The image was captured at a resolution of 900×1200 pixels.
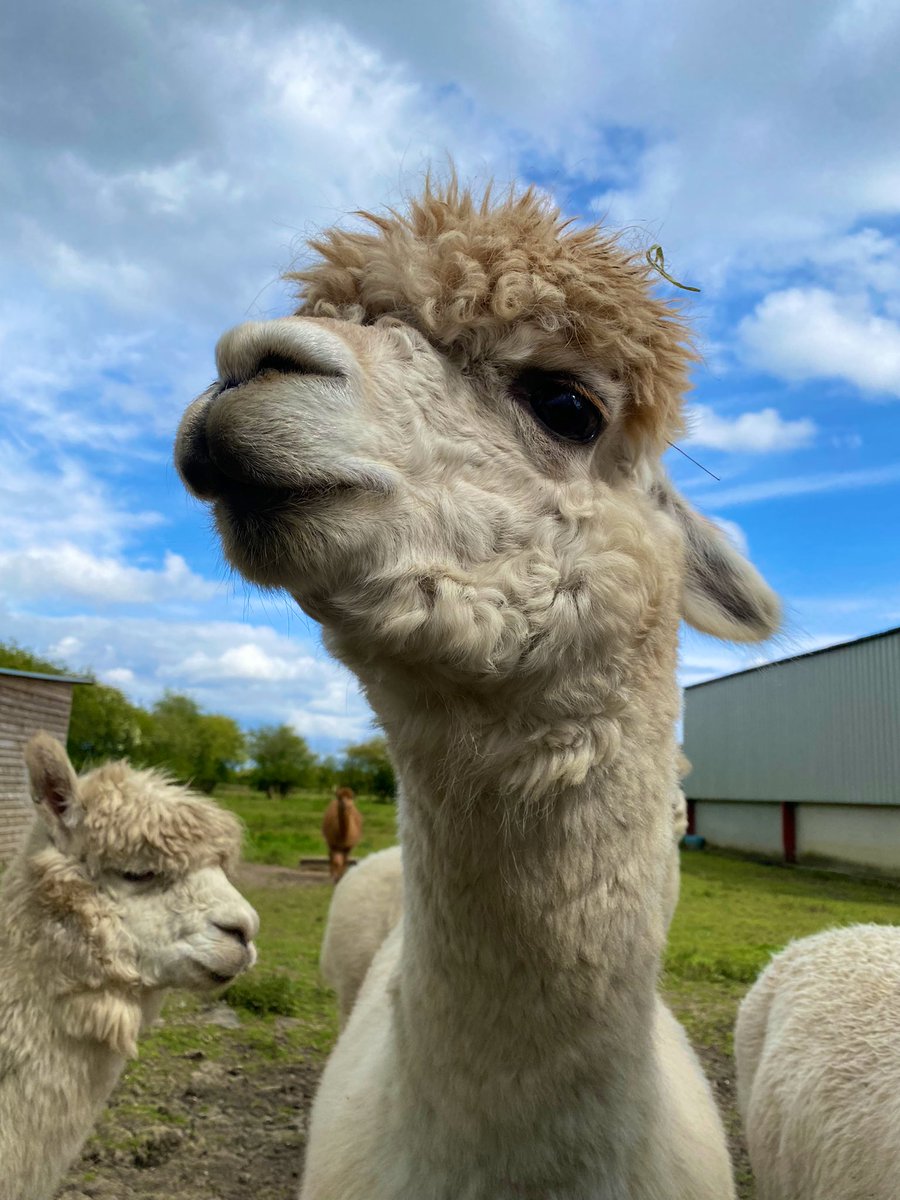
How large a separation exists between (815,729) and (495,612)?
524 inches

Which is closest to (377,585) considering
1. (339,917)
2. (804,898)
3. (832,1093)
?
(832,1093)

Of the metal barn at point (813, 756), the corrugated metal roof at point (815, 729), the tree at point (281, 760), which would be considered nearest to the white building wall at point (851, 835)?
the metal barn at point (813, 756)

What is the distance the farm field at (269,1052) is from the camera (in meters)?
3.97

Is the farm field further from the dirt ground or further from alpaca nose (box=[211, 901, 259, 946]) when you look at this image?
alpaca nose (box=[211, 901, 259, 946])

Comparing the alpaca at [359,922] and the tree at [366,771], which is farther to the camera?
the tree at [366,771]

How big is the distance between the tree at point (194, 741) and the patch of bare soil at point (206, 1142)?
33.1 metres

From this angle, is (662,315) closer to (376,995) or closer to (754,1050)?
(376,995)

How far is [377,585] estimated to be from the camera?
1.37m

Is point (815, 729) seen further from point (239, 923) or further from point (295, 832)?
point (295, 832)

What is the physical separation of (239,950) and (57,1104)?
0.75 m

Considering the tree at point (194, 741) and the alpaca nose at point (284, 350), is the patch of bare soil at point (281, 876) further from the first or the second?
the tree at point (194, 741)

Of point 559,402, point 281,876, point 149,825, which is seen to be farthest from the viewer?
point 281,876

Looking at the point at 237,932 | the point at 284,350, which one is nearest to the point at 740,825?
the point at 237,932

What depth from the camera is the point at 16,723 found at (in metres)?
15.3
